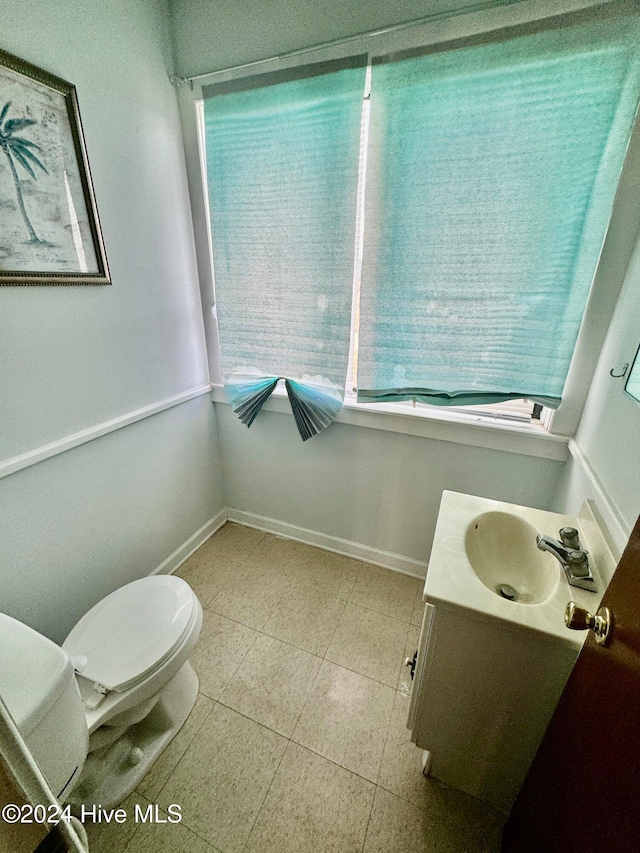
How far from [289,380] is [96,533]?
3.31 ft

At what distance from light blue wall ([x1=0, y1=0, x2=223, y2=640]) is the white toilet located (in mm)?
293

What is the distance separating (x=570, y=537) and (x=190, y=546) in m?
1.73

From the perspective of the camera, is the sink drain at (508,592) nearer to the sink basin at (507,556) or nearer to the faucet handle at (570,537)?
the sink basin at (507,556)

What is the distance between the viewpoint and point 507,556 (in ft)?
3.39

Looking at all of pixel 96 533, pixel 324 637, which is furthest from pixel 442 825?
pixel 96 533

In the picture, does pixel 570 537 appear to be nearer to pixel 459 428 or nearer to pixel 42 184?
pixel 459 428

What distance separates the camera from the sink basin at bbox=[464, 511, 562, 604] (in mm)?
958

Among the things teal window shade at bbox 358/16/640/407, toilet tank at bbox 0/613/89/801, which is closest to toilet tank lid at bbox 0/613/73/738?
toilet tank at bbox 0/613/89/801

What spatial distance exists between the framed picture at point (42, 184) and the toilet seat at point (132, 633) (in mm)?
1048

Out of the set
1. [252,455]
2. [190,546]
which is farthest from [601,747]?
[190,546]

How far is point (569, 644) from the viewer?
2.22ft

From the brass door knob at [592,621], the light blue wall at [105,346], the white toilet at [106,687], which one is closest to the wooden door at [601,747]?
the brass door knob at [592,621]

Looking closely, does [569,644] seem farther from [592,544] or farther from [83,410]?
[83,410]

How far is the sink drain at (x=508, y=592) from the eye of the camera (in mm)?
956
